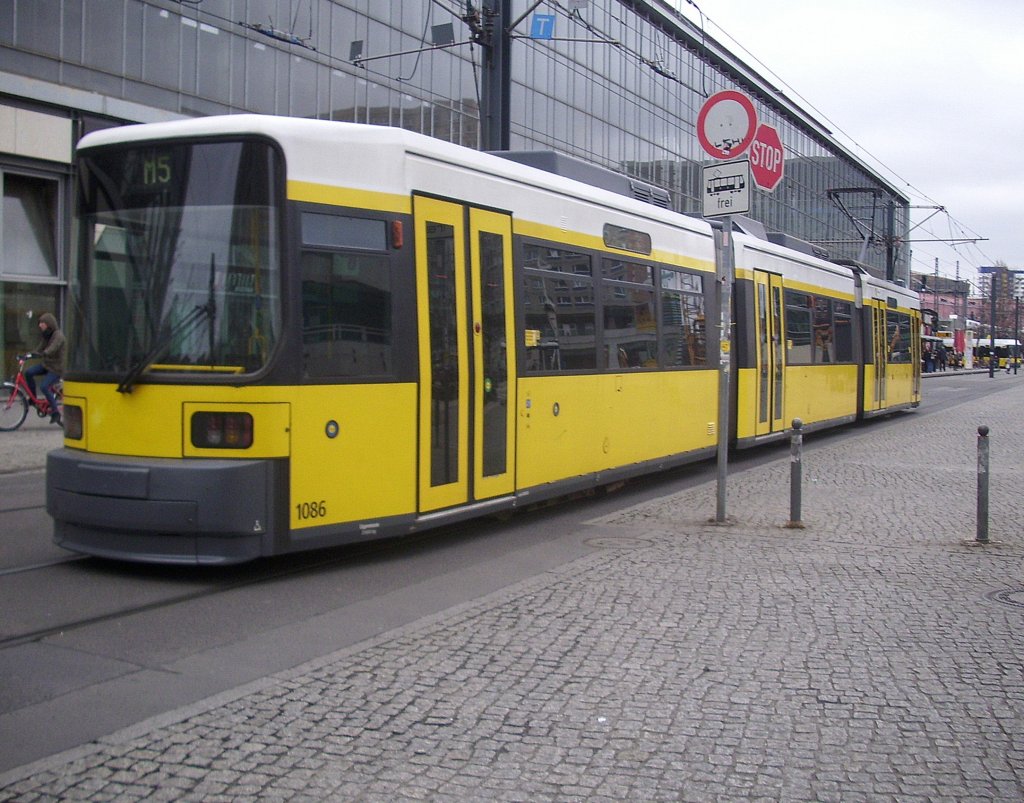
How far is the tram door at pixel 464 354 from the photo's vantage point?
26.4 feet

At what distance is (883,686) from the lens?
17.0 feet

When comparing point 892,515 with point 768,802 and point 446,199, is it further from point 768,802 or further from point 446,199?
point 768,802

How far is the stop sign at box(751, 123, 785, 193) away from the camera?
55312 millimetres

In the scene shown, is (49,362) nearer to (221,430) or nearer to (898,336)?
(221,430)

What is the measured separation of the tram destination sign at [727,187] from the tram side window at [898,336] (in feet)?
49.9

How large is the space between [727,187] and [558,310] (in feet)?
6.19

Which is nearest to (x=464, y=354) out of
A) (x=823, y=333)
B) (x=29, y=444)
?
(x=29, y=444)

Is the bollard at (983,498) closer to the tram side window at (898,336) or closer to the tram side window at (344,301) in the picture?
the tram side window at (344,301)

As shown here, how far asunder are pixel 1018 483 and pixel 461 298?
27.2ft

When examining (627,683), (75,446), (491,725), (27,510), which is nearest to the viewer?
(491,725)

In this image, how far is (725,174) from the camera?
32.6ft

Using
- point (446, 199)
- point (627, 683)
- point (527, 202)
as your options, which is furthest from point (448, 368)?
point (627, 683)

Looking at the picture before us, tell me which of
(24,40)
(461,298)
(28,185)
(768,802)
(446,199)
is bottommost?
(768,802)

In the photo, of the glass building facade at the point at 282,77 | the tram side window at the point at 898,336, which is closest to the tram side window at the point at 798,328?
the glass building facade at the point at 282,77
